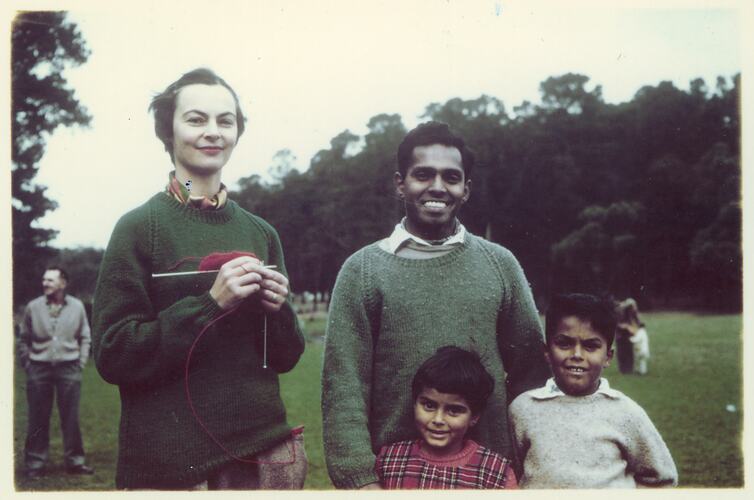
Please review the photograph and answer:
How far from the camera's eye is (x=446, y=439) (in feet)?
8.52

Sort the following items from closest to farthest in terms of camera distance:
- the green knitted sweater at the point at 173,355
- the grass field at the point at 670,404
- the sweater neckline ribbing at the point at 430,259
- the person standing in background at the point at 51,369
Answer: the green knitted sweater at the point at 173,355, the sweater neckline ribbing at the point at 430,259, the grass field at the point at 670,404, the person standing in background at the point at 51,369

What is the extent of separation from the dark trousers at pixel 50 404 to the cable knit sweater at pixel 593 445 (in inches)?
134

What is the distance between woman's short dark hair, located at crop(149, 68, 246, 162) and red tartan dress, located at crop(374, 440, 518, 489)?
1.34 m

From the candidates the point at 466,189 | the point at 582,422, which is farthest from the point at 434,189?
the point at 582,422

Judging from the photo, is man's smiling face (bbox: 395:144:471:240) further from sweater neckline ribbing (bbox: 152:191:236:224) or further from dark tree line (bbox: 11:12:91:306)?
dark tree line (bbox: 11:12:91:306)

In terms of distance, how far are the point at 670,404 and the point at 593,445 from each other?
395 centimetres

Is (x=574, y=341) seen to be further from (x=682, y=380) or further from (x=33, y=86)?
(x=682, y=380)

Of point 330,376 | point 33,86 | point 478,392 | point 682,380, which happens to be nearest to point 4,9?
point 33,86

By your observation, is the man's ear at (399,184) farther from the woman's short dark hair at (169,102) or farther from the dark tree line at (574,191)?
the woman's short dark hair at (169,102)

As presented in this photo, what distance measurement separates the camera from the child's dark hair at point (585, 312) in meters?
2.74

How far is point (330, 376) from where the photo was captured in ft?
8.72

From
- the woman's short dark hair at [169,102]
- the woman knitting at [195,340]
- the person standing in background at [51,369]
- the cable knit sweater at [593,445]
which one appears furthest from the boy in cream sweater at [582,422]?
the person standing in background at [51,369]

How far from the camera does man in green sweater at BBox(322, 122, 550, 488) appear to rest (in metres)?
2.65

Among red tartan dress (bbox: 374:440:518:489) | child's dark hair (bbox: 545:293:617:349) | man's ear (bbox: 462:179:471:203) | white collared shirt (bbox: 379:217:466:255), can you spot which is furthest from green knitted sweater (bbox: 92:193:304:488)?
child's dark hair (bbox: 545:293:617:349)
